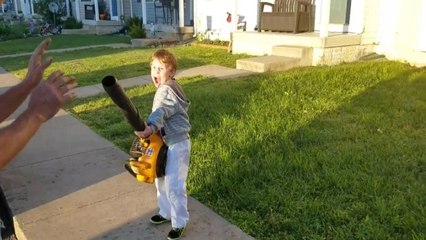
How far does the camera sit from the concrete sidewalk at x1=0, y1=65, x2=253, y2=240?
3006mm

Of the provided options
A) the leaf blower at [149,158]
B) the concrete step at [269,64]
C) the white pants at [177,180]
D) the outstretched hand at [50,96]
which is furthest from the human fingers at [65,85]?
the concrete step at [269,64]

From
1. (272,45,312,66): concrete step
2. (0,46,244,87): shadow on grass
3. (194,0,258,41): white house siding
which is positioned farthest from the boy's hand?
(194,0,258,41): white house siding

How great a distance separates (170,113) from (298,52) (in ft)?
20.8

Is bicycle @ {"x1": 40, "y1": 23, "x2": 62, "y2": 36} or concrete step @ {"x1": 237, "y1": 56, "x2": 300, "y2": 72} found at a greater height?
concrete step @ {"x1": 237, "y1": 56, "x2": 300, "y2": 72}

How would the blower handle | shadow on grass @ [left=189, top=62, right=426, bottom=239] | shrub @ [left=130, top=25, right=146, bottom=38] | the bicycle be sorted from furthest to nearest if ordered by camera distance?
the bicycle < shrub @ [left=130, top=25, right=146, bottom=38] < shadow on grass @ [left=189, top=62, right=426, bottom=239] < the blower handle

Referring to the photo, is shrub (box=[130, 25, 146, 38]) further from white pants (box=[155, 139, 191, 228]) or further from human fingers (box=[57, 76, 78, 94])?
human fingers (box=[57, 76, 78, 94])

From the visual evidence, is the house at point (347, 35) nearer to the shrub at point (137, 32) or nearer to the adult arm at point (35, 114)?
the shrub at point (137, 32)

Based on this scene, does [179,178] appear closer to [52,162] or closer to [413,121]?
[52,162]

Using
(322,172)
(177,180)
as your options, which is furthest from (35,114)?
(322,172)

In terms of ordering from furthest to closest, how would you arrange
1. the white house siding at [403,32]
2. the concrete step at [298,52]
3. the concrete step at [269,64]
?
the concrete step at [298,52], the white house siding at [403,32], the concrete step at [269,64]

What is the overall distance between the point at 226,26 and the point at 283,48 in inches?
195

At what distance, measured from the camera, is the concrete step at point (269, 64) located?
8.14 meters

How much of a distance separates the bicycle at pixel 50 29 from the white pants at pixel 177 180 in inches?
917

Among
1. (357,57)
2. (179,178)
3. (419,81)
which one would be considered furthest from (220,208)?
(357,57)
